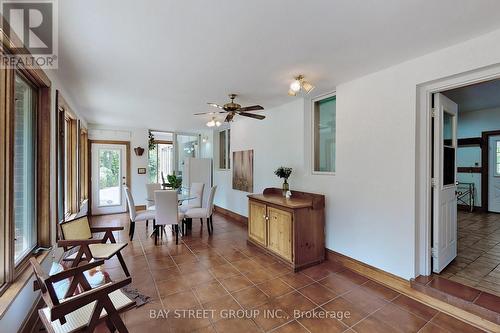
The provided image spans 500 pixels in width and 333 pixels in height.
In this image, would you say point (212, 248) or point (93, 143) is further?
point (93, 143)

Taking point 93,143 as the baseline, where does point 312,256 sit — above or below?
below

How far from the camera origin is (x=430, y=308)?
7.37ft

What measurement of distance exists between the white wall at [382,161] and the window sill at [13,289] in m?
3.34

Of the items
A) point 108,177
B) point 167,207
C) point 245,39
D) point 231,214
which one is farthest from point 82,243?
point 108,177

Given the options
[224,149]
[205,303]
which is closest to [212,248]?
[205,303]

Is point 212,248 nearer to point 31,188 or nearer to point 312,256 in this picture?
point 312,256

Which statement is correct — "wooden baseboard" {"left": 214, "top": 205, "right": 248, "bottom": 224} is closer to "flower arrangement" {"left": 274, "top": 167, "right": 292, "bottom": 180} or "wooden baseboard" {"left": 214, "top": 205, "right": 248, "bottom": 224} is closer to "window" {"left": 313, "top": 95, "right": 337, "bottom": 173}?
"flower arrangement" {"left": 274, "top": 167, "right": 292, "bottom": 180}

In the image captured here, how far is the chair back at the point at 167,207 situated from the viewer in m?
4.05

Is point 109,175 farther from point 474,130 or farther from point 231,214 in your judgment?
point 474,130

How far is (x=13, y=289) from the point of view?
1.71 meters

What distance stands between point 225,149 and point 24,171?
16.4ft

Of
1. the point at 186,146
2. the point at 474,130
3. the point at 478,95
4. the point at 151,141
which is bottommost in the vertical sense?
the point at 186,146

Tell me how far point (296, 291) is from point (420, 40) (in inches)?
108

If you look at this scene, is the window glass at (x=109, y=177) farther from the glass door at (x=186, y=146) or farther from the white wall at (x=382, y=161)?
the white wall at (x=382, y=161)
